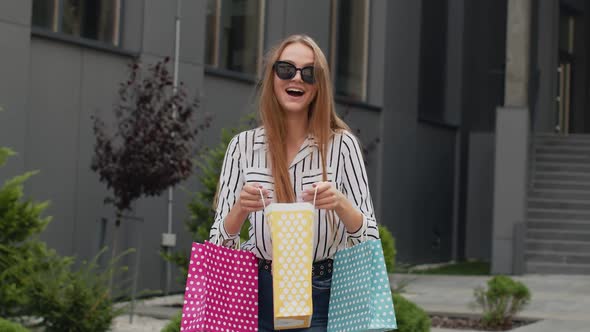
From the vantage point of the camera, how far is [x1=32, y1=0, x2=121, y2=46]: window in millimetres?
14013

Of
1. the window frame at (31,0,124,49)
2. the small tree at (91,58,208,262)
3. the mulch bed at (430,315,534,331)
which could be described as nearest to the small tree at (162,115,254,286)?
the small tree at (91,58,208,262)

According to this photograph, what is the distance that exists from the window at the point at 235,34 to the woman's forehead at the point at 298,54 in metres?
13.6

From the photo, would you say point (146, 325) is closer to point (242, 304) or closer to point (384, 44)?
point (242, 304)

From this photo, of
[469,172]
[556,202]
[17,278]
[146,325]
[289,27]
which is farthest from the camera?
[469,172]

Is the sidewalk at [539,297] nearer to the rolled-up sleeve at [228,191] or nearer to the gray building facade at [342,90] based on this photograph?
the gray building facade at [342,90]

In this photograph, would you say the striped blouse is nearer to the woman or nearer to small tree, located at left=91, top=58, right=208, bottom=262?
the woman

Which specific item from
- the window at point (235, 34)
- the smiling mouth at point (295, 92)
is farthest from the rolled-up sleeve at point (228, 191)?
the window at point (235, 34)

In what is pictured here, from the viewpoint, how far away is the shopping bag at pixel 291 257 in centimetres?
362

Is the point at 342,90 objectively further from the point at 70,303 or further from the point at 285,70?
the point at 285,70

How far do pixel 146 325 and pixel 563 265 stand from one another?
12.2m

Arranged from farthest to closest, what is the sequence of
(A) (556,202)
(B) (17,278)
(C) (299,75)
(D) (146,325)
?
1. (A) (556,202)
2. (D) (146,325)
3. (B) (17,278)
4. (C) (299,75)

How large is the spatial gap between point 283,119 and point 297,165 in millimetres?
175

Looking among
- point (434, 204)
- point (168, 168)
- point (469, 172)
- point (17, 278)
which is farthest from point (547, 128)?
point (17, 278)

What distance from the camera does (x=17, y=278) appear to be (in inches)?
354
